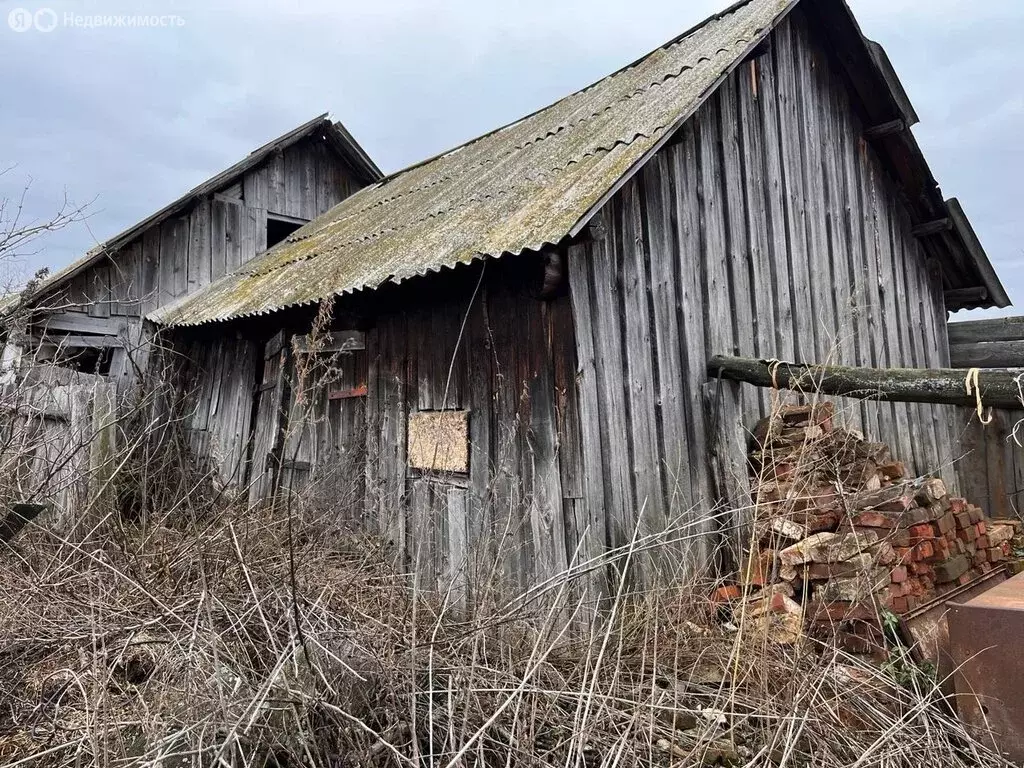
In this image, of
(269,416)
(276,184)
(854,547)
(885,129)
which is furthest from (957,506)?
(276,184)

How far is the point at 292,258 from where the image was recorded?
26.0 ft

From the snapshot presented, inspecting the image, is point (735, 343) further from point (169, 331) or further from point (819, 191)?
point (169, 331)

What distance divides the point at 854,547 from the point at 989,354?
5491 mm

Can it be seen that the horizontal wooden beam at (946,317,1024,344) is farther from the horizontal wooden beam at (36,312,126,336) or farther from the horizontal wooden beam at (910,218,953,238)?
the horizontal wooden beam at (36,312,126,336)

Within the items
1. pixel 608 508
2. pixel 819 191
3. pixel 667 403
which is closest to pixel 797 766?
pixel 608 508

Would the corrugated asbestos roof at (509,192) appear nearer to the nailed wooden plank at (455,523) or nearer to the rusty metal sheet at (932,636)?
the nailed wooden plank at (455,523)

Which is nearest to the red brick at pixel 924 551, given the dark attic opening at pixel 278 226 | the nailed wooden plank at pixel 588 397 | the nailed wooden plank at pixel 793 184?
the nailed wooden plank at pixel 588 397

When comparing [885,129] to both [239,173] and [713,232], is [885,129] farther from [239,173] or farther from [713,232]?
[239,173]

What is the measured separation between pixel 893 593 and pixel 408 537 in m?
3.32

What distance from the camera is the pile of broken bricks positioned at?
135 inches

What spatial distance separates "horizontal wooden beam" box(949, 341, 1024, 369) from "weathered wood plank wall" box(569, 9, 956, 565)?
21 cm

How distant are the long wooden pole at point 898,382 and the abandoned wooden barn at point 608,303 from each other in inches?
19.4

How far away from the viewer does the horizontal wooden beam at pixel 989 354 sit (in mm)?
7238

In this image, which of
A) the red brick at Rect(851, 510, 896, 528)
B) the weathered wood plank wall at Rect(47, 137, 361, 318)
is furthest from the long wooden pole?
the weathered wood plank wall at Rect(47, 137, 361, 318)
